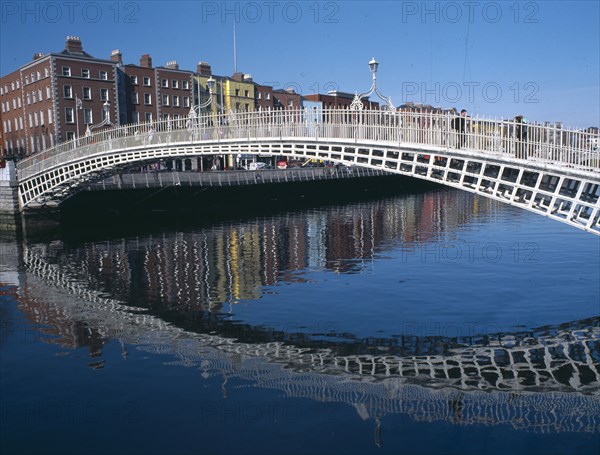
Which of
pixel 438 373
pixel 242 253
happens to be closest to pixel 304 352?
pixel 438 373

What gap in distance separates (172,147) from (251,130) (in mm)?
5310

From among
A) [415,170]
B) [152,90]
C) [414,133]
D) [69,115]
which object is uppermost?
[152,90]

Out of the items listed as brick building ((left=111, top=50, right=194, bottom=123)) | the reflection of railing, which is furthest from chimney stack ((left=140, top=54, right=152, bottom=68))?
the reflection of railing

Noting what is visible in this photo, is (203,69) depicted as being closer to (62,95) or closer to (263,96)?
(263,96)

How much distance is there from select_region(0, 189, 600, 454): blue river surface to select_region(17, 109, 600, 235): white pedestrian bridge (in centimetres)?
282

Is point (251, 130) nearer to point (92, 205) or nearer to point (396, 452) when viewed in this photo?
point (396, 452)

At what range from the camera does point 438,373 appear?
9617 mm

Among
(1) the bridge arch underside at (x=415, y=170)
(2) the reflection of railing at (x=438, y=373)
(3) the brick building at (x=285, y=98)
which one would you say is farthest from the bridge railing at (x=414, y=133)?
(3) the brick building at (x=285, y=98)

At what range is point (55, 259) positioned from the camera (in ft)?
71.8

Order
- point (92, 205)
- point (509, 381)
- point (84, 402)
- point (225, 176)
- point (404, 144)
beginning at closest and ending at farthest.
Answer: point (84, 402) → point (509, 381) → point (404, 144) → point (92, 205) → point (225, 176)

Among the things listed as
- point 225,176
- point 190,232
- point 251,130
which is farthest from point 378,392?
point 225,176

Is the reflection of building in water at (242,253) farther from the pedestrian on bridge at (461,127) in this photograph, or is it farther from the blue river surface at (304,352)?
the pedestrian on bridge at (461,127)

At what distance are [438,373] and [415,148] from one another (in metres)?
6.77

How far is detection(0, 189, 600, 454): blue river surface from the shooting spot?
750cm
